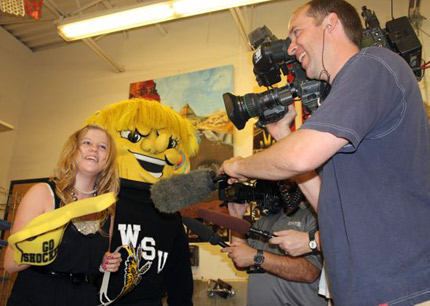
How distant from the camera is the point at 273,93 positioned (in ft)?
4.71

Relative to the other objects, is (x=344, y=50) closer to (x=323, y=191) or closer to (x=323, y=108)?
(x=323, y=108)

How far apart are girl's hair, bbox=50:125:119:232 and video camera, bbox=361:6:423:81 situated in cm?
129

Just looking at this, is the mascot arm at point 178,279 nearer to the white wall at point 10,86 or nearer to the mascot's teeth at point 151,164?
the mascot's teeth at point 151,164

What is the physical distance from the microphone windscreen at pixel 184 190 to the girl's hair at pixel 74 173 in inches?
13.1

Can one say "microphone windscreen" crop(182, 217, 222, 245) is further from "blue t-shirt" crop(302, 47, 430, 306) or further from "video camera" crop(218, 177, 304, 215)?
"blue t-shirt" crop(302, 47, 430, 306)

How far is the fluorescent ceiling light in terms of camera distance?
3338mm

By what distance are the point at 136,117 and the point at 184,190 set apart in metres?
1.04

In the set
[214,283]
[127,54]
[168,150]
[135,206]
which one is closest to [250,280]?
[135,206]

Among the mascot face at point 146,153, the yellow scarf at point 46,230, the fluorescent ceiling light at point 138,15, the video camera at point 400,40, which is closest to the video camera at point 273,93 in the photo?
the video camera at point 400,40

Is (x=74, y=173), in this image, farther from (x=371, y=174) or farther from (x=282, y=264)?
(x=371, y=174)

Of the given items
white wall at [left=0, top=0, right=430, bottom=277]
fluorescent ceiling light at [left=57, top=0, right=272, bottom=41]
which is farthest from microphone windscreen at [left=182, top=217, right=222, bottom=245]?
white wall at [left=0, top=0, right=430, bottom=277]

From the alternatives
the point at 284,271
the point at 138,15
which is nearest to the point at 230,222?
the point at 284,271

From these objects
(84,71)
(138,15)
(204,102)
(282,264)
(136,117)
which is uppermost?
(84,71)

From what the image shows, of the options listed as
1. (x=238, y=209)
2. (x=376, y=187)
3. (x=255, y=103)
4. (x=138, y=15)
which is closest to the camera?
(x=376, y=187)
